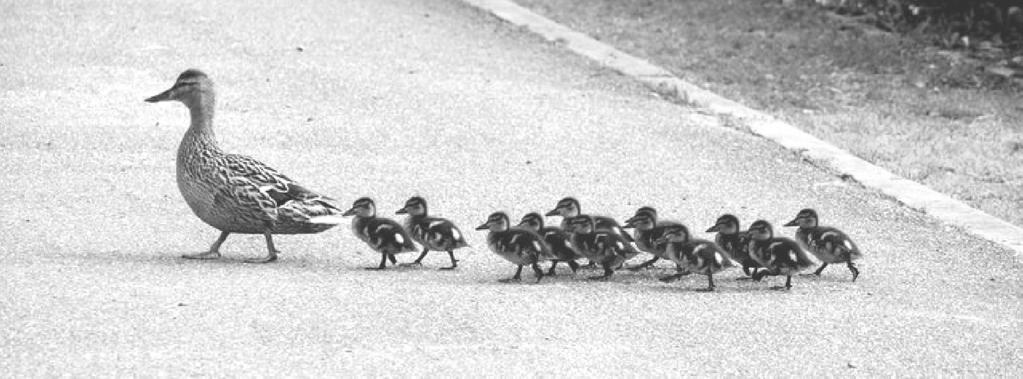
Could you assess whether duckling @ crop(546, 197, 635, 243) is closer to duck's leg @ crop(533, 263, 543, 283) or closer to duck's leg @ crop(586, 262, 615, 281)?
duck's leg @ crop(586, 262, 615, 281)

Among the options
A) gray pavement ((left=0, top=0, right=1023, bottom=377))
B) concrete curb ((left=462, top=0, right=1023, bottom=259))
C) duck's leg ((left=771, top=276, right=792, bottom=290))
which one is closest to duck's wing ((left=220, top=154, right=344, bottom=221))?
gray pavement ((left=0, top=0, right=1023, bottom=377))

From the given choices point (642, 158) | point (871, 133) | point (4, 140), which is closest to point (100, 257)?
point (4, 140)

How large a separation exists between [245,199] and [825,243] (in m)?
2.71

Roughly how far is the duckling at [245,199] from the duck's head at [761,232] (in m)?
1.93

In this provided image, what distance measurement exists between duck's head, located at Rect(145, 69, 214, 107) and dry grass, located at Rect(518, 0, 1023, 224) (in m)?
4.27

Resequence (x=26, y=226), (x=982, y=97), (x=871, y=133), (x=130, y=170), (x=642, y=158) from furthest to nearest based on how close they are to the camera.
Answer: (x=982, y=97) → (x=871, y=133) → (x=642, y=158) → (x=130, y=170) → (x=26, y=226)

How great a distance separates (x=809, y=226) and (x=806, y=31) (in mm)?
7191

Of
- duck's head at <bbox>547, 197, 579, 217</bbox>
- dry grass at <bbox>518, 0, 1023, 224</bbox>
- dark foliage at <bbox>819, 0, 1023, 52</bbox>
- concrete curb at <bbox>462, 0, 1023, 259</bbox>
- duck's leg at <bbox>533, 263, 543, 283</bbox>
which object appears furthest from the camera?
dark foliage at <bbox>819, 0, 1023, 52</bbox>

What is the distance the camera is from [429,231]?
26.7 ft

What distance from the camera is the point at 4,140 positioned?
1069 centimetres

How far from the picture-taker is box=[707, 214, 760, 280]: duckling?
814 centimetres

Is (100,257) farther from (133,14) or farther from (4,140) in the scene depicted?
(133,14)

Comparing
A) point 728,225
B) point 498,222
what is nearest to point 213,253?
point 498,222

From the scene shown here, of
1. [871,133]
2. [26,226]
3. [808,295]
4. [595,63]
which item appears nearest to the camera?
[808,295]
